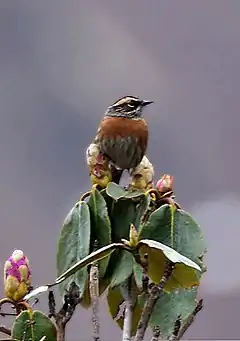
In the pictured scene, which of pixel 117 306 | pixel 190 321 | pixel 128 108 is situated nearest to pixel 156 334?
pixel 190 321

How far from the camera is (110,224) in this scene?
0.55 m

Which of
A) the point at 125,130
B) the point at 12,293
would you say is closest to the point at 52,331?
the point at 12,293

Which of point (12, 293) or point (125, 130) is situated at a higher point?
point (125, 130)

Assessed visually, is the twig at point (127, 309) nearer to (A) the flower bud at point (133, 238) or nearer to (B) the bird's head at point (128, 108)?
(A) the flower bud at point (133, 238)

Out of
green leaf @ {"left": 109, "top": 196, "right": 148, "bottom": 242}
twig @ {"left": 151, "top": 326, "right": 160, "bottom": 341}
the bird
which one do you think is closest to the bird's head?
the bird

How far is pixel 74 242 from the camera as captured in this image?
1.80 ft

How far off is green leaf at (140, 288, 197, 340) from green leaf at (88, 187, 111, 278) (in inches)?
2.1

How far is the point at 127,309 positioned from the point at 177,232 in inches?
2.8

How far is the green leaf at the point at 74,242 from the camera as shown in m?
0.53

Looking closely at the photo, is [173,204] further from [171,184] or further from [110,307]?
[110,307]

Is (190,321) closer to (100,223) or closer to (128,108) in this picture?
(100,223)

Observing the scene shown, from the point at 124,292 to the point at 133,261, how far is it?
1.1 inches

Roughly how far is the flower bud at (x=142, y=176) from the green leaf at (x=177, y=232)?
0.05 metres

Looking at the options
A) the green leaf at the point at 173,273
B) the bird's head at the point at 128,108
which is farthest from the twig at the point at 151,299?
the bird's head at the point at 128,108
